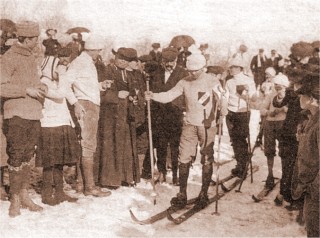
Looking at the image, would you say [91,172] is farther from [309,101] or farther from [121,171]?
[309,101]

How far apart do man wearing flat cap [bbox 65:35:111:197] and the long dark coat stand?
33cm

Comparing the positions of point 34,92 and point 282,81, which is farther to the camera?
point 282,81

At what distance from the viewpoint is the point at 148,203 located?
5.46 m

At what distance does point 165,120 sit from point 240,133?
4.04 ft

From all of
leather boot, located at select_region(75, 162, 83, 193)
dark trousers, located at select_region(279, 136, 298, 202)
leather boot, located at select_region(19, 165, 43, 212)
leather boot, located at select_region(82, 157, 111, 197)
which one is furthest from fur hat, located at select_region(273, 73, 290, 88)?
leather boot, located at select_region(19, 165, 43, 212)

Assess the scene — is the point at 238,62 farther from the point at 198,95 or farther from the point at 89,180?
the point at 89,180

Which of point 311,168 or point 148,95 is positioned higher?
point 148,95

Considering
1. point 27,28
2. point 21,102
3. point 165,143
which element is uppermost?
point 27,28

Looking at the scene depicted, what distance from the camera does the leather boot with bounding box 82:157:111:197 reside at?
5496 mm

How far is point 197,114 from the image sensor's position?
529cm

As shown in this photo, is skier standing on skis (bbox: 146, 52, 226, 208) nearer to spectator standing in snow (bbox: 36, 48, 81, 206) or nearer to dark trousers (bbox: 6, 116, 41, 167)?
spectator standing in snow (bbox: 36, 48, 81, 206)

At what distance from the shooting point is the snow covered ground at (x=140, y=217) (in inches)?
173

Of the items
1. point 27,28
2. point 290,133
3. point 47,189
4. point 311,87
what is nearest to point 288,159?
point 290,133

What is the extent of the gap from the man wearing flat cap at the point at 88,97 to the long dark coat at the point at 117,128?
33cm
